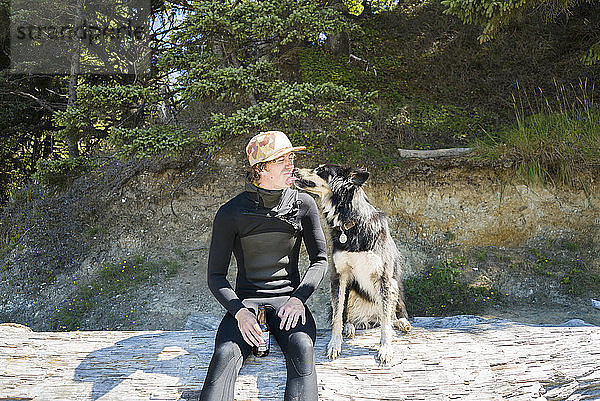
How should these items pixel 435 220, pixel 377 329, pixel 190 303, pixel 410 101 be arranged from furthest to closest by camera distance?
pixel 410 101
pixel 435 220
pixel 190 303
pixel 377 329

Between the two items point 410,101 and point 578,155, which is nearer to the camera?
point 578,155

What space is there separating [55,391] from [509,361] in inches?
137

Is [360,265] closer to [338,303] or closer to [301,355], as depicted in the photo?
[338,303]

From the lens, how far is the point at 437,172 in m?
7.76

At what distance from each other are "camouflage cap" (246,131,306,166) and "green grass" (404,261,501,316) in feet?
15.3

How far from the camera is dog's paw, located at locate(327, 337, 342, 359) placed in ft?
10.0

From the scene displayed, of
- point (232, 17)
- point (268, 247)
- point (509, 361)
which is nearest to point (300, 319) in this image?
point (268, 247)

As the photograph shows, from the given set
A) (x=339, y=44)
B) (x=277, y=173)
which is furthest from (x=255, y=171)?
(x=339, y=44)

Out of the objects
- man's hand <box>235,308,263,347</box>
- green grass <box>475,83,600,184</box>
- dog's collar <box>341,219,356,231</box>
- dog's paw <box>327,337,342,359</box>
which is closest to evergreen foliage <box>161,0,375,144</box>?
green grass <box>475,83,600,184</box>

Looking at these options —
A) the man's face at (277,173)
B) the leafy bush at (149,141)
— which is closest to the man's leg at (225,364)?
the man's face at (277,173)

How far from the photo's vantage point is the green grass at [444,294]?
647cm

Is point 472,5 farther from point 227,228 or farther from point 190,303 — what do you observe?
point 190,303

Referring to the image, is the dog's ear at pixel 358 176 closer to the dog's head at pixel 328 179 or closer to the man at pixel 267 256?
the dog's head at pixel 328 179

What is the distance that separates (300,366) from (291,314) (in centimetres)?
34
